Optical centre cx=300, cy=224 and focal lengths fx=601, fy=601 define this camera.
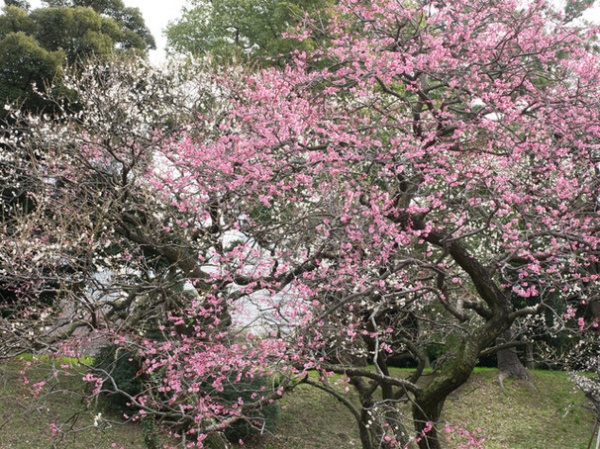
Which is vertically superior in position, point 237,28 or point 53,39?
point 237,28

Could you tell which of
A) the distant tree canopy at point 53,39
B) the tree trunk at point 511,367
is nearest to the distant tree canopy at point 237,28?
the distant tree canopy at point 53,39

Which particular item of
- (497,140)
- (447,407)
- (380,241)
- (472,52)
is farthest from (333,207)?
(447,407)

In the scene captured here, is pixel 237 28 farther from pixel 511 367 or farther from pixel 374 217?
pixel 374 217

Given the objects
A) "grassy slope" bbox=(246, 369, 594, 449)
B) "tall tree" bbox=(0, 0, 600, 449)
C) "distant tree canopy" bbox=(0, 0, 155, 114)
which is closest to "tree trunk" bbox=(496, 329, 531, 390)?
"grassy slope" bbox=(246, 369, 594, 449)

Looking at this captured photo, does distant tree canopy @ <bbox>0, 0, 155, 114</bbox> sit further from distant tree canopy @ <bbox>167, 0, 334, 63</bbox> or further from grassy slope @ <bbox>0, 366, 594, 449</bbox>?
grassy slope @ <bbox>0, 366, 594, 449</bbox>

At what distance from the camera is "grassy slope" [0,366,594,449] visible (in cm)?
1083

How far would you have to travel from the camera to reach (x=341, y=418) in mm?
13367

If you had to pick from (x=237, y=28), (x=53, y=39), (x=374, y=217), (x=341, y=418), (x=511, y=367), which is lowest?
(x=341, y=418)

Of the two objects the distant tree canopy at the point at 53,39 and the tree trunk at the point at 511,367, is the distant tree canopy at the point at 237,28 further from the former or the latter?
the tree trunk at the point at 511,367

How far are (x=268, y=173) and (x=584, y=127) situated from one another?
149 inches

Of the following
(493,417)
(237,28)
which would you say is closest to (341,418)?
(493,417)

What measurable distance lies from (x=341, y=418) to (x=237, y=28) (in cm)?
1411

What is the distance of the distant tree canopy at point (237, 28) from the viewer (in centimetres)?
1916

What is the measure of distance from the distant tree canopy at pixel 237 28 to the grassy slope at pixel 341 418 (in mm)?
10848
